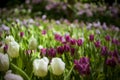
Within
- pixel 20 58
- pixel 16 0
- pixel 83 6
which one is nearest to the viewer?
pixel 20 58

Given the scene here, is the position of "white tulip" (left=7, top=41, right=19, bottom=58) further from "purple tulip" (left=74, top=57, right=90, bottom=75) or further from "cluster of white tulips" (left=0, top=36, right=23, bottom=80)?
"purple tulip" (left=74, top=57, right=90, bottom=75)

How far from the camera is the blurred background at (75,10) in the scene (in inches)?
332

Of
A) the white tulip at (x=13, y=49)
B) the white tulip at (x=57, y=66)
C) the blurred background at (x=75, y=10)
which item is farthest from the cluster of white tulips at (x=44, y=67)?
the blurred background at (x=75, y=10)

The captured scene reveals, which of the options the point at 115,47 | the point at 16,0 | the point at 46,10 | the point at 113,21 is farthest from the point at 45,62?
the point at 16,0

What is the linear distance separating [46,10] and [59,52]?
22.6 ft

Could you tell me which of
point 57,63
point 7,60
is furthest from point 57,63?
point 7,60

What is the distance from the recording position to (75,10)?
8.88 metres

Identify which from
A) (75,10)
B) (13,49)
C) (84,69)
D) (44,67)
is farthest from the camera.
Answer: (75,10)

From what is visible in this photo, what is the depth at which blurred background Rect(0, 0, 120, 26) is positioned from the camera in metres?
8.43

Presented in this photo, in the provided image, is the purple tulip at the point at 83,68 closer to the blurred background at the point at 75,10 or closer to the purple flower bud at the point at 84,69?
the purple flower bud at the point at 84,69

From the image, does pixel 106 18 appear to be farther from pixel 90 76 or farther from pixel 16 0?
pixel 90 76

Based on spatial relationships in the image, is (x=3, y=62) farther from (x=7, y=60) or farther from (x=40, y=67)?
(x=40, y=67)

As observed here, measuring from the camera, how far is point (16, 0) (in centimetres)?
1127

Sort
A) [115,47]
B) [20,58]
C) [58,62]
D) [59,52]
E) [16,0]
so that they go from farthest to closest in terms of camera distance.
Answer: [16,0], [115,47], [59,52], [20,58], [58,62]
